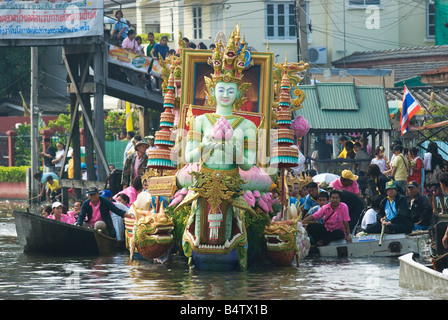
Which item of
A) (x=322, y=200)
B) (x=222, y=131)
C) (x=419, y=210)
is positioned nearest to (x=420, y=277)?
(x=222, y=131)

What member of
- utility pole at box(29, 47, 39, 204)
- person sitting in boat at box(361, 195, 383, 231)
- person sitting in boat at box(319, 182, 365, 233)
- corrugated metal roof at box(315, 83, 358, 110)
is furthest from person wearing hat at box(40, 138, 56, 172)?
person sitting in boat at box(319, 182, 365, 233)

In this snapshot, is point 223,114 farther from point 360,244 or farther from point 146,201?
point 360,244

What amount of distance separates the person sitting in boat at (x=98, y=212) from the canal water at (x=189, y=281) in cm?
78

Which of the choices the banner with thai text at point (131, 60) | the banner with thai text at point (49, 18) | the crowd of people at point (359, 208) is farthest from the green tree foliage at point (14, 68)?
the crowd of people at point (359, 208)

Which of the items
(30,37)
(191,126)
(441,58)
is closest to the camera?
(191,126)

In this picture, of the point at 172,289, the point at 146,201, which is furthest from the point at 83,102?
the point at 172,289

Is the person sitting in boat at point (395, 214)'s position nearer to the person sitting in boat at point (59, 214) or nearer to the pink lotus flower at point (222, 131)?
the pink lotus flower at point (222, 131)

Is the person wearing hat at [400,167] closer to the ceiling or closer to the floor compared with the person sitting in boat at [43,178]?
closer to the ceiling

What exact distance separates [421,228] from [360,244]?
150 centimetres

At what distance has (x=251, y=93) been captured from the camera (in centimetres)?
1666

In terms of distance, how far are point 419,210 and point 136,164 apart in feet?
19.5

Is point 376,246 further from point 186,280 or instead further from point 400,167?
point 400,167

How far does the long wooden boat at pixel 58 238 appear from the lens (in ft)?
57.6

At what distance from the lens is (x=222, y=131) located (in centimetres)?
1452
